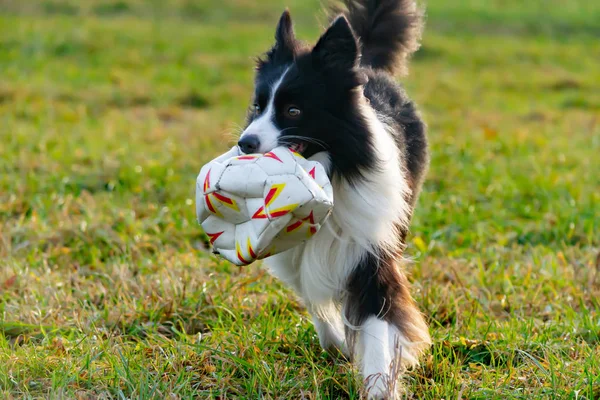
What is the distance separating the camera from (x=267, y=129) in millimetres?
3309

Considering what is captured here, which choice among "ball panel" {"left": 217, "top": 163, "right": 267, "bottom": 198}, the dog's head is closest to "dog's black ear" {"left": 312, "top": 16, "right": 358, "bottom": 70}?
the dog's head

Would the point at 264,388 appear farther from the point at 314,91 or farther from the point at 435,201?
the point at 435,201

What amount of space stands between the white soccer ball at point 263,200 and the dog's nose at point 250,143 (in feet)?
0.13

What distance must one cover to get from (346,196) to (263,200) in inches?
17.1

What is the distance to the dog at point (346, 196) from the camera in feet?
11.0

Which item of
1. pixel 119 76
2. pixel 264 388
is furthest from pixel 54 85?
pixel 264 388

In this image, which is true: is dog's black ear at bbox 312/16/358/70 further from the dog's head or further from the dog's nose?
the dog's nose

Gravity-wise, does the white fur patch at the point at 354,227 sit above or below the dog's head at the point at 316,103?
below

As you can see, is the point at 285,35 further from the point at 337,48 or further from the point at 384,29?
the point at 384,29

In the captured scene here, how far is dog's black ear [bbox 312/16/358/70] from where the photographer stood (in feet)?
11.2

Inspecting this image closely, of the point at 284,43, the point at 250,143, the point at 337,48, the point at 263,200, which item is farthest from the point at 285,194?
the point at 284,43

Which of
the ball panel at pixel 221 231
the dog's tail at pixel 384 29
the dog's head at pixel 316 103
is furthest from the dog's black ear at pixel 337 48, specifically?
the dog's tail at pixel 384 29

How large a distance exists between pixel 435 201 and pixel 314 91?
329cm

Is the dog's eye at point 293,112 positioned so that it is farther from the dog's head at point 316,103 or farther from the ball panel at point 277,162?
the ball panel at point 277,162
